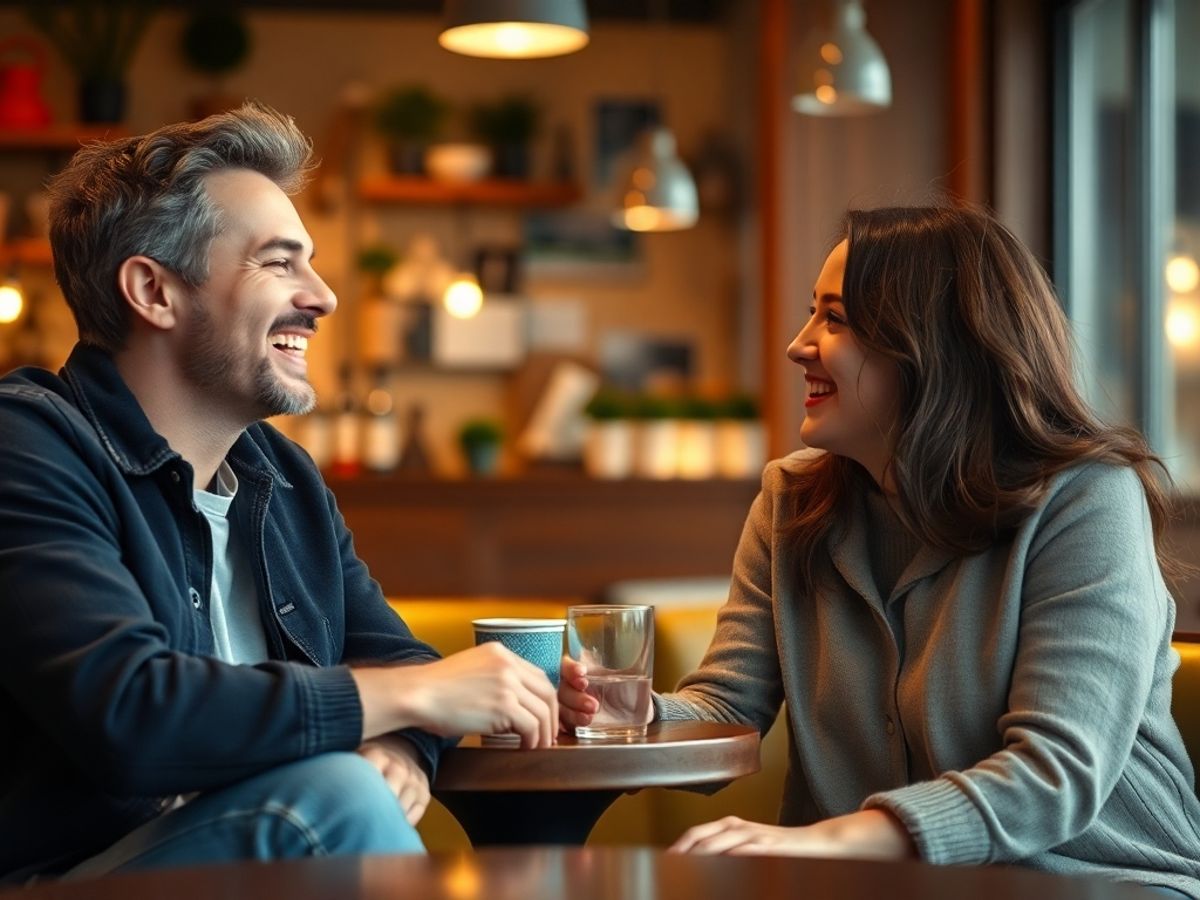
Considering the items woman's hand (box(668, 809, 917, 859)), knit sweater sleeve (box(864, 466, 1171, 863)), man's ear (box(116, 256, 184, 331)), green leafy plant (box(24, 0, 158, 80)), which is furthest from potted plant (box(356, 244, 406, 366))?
woman's hand (box(668, 809, 917, 859))

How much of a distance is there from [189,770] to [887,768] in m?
0.86

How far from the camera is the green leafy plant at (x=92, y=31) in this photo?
657cm

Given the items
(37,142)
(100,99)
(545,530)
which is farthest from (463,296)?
(37,142)

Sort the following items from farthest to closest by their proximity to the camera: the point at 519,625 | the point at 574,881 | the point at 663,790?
1. the point at 663,790
2. the point at 519,625
3. the point at 574,881

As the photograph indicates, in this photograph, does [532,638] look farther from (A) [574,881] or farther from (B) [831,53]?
(B) [831,53]

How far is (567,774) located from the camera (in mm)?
1624

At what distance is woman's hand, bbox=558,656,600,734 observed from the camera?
179 centimetres

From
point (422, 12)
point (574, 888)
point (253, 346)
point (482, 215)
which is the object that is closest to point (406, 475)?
point (482, 215)

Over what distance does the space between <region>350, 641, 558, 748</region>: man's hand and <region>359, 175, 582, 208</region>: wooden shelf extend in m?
5.34

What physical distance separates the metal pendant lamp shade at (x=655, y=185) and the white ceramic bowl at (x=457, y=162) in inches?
54.4

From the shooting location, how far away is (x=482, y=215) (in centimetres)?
715

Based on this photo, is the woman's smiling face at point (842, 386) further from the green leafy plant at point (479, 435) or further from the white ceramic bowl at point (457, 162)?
the white ceramic bowl at point (457, 162)

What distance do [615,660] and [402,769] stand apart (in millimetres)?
264

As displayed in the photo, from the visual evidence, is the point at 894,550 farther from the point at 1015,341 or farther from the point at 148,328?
the point at 148,328
